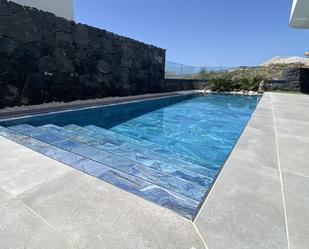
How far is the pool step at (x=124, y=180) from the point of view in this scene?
5.26 feet

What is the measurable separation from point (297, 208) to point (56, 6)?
12.4m

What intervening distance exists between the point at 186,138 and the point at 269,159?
→ 2.24 metres

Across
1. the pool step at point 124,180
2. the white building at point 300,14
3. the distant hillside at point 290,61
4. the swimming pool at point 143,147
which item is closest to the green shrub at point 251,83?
the white building at point 300,14

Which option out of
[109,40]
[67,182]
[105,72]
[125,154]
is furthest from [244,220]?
[109,40]

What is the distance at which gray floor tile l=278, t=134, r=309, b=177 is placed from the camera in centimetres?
218

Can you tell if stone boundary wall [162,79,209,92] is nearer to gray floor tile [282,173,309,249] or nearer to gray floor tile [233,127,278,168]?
gray floor tile [233,127,278,168]

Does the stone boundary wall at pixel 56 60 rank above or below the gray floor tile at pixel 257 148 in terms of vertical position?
above

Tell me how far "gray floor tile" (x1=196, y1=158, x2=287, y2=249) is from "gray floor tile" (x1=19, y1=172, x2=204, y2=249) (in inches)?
6.2

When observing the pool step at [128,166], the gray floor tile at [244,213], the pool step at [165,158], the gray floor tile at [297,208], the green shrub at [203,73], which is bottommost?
the pool step at [165,158]

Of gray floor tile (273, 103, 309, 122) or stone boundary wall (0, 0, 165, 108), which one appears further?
stone boundary wall (0, 0, 165, 108)

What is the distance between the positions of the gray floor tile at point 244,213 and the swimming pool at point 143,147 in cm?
14

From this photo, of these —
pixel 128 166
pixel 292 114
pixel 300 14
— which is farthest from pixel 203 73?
pixel 128 166

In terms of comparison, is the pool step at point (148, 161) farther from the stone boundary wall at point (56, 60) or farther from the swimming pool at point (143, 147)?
the stone boundary wall at point (56, 60)

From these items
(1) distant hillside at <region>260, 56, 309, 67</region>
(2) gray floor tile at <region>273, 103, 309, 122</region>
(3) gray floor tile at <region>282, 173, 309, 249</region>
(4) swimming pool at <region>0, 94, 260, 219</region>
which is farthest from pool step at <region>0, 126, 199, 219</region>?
(1) distant hillside at <region>260, 56, 309, 67</region>
